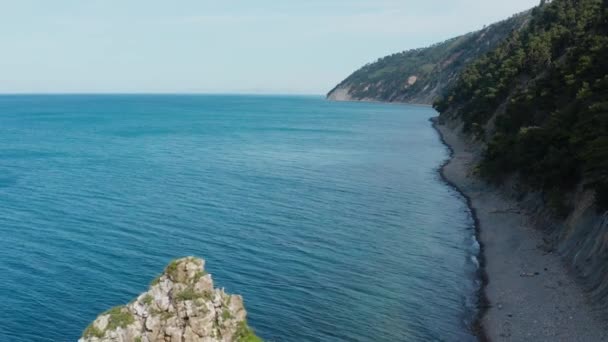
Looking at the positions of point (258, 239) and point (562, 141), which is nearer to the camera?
point (258, 239)

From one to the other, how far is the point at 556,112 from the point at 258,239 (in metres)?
31.7

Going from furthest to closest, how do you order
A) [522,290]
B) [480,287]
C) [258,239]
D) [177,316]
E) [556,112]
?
[556,112], [258,239], [480,287], [522,290], [177,316]

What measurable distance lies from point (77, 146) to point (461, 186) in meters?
79.5

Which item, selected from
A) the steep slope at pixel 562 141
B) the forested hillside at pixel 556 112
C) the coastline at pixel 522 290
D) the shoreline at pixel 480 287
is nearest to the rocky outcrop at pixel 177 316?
the shoreline at pixel 480 287

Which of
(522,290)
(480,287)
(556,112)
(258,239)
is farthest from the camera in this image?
(556,112)

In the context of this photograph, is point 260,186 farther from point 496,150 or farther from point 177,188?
point 496,150

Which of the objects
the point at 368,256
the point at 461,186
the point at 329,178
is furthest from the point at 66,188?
the point at 461,186

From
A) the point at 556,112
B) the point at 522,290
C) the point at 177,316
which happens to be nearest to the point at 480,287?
the point at 522,290

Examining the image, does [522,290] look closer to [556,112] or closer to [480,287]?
[480,287]

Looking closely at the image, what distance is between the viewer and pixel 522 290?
119 feet

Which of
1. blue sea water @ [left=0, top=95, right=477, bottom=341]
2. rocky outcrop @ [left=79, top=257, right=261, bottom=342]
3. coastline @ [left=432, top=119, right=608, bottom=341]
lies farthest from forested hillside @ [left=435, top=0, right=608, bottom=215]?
rocky outcrop @ [left=79, top=257, right=261, bottom=342]

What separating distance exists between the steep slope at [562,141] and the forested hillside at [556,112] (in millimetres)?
85

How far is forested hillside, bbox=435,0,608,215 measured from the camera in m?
43.2

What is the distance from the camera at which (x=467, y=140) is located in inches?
4035
